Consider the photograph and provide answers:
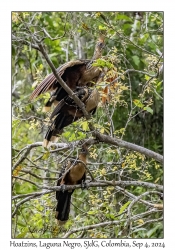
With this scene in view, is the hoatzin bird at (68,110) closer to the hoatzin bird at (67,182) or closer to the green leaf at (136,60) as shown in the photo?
the hoatzin bird at (67,182)

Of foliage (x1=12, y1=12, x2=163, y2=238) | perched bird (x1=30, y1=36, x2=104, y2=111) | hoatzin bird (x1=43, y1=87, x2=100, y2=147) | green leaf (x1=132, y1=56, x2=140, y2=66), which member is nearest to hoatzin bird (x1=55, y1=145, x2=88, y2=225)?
foliage (x1=12, y1=12, x2=163, y2=238)

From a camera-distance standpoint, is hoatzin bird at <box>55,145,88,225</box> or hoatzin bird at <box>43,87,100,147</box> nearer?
hoatzin bird at <box>43,87,100,147</box>

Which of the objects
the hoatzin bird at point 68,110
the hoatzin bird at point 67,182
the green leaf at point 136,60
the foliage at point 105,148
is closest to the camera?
the foliage at point 105,148

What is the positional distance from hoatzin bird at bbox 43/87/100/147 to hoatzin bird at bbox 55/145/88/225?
22 centimetres

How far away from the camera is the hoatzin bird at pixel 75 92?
3416 millimetres

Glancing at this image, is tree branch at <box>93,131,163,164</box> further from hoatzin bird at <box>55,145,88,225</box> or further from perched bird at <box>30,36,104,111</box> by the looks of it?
perched bird at <box>30,36,104,111</box>

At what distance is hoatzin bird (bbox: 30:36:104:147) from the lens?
342cm

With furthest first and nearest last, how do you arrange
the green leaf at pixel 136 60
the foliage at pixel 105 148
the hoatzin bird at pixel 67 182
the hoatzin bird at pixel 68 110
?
1. the green leaf at pixel 136 60
2. the hoatzin bird at pixel 67 182
3. the hoatzin bird at pixel 68 110
4. the foliage at pixel 105 148

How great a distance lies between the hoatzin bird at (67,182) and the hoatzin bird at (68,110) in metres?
0.22

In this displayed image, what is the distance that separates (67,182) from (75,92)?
2.08 feet

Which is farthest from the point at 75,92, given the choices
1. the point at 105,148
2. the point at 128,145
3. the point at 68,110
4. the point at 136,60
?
the point at 136,60

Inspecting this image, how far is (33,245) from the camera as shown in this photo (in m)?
2.96

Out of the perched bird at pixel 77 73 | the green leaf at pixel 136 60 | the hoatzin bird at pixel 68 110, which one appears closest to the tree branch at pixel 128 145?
the hoatzin bird at pixel 68 110

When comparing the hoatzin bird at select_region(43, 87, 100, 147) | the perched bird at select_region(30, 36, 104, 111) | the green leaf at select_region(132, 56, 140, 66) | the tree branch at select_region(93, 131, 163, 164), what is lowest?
the tree branch at select_region(93, 131, 163, 164)
